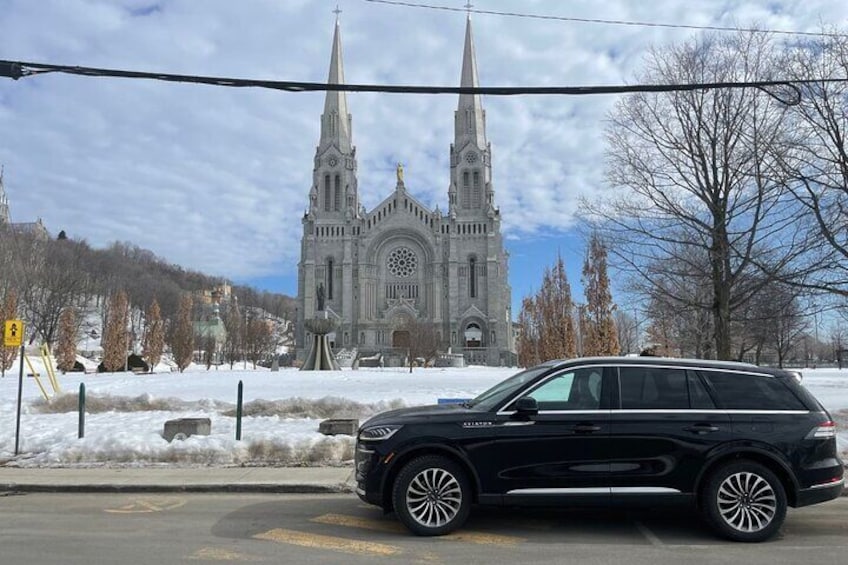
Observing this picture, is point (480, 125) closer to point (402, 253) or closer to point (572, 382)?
point (402, 253)

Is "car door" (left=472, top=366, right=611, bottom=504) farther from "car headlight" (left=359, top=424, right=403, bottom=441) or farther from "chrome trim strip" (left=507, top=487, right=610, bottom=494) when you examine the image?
"car headlight" (left=359, top=424, right=403, bottom=441)

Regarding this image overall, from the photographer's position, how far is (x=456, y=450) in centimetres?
626

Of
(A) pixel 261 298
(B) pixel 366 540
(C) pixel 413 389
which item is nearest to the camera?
(B) pixel 366 540

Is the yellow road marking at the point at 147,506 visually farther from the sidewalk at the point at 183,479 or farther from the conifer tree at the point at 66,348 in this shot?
the conifer tree at the point at 66,348

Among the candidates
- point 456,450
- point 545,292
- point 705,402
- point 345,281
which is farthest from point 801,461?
point 345,281

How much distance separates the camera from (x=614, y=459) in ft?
20.5

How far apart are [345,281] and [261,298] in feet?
264

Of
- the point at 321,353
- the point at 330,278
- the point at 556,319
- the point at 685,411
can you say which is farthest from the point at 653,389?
the point at 330,278

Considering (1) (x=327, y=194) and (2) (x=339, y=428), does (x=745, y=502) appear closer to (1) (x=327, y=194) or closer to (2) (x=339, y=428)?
(2) (x=339, y=428)

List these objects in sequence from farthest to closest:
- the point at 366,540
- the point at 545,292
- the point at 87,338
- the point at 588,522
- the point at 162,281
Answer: the point at 162,281 < the point at 87,338 < the point at 545,292 < the point at 588,522 < the point at 366,540

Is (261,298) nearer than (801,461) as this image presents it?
No

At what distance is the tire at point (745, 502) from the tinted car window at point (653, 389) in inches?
29.6

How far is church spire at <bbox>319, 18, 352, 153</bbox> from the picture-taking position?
91500 millimetres

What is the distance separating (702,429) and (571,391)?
125 cm
